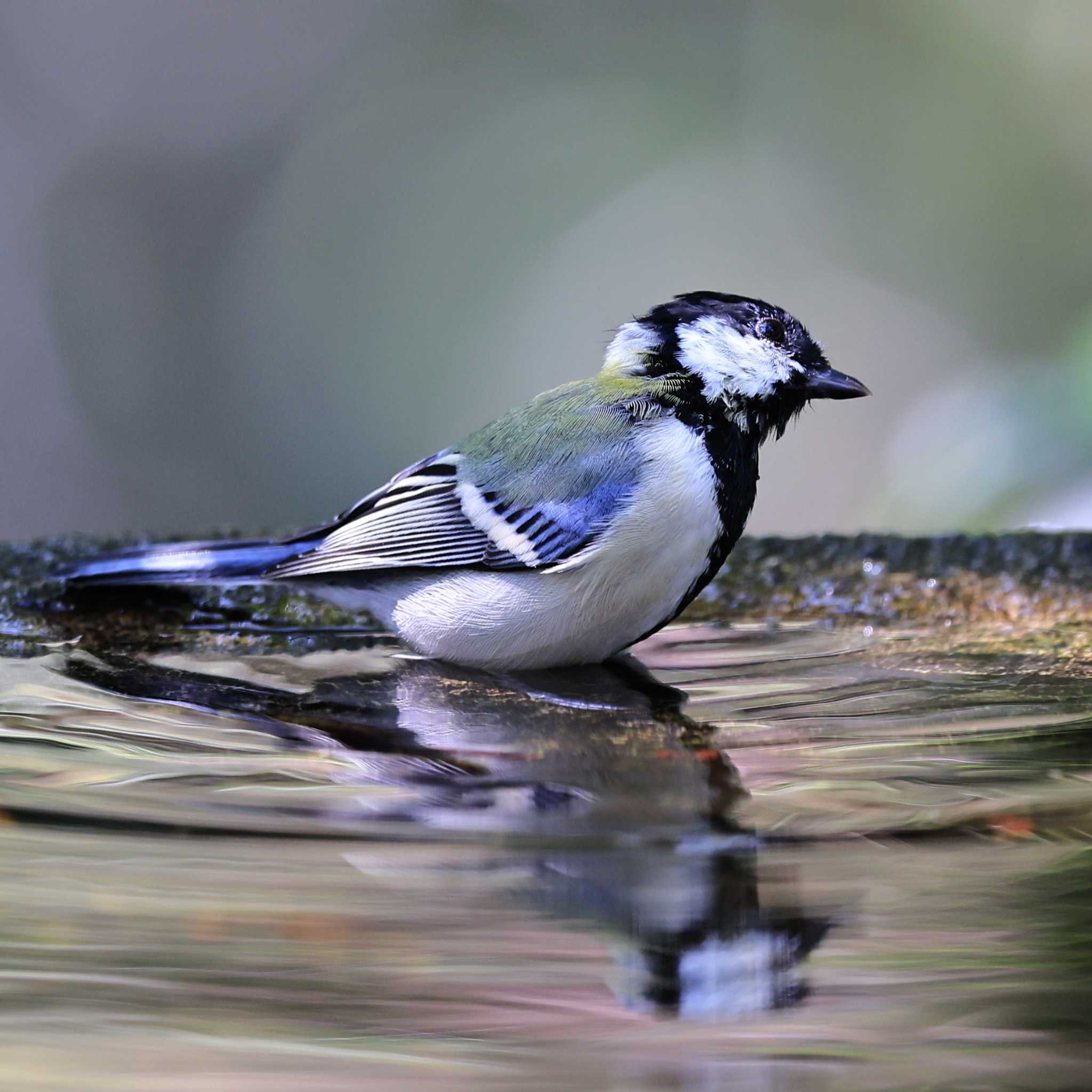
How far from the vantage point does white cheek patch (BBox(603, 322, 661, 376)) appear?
2.96 meters

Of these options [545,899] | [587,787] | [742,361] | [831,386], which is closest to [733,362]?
[742,361]

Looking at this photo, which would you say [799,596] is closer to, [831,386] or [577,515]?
[831,386]

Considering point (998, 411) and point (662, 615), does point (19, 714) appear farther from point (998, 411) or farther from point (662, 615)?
point (998, 411)

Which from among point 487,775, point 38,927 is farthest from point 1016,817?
point 38,927

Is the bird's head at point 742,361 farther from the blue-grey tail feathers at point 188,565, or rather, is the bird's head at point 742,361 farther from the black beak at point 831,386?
the blue-grey tail feathers at point 188,565

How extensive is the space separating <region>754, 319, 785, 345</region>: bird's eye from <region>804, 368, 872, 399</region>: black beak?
10 centimetres

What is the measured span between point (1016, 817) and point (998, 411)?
4892mm

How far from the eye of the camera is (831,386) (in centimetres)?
288

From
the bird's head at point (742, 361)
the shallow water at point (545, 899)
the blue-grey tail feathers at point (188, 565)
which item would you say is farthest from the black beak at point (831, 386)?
the blue-grey tail feathers at point (188, 565)

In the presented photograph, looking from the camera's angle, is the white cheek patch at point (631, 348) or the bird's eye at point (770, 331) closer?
the bird's eye at point (770, 331)

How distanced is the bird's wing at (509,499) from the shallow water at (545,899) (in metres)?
0.53

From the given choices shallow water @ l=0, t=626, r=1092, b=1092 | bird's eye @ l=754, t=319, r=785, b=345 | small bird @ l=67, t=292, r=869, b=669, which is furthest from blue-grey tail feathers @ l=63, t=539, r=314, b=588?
bird's eye @ l=754, t=319, r=785, b=345

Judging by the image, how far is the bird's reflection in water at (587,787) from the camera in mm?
1264

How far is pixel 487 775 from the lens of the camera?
1.87 metres
